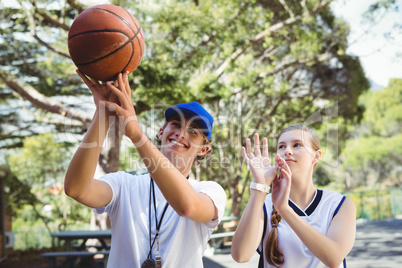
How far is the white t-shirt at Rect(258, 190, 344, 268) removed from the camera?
2258 millimetres

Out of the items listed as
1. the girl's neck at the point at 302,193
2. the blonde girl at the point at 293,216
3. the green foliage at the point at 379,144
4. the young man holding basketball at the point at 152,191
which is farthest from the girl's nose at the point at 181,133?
the green foliage at the point at 379,144

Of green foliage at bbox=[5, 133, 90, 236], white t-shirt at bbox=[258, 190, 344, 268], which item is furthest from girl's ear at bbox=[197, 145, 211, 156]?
green foliage at bbox=[5, 133, 90, 236]

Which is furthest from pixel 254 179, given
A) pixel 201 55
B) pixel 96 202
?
pixel 201 55

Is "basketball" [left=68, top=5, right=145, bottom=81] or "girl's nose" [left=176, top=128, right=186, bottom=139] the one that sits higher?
"basketball" [left=68, top=5, right=145, bottom=81]

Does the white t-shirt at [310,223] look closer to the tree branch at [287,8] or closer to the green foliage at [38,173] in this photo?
the tree branch at [287,8]

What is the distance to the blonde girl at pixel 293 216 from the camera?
7.02 feet

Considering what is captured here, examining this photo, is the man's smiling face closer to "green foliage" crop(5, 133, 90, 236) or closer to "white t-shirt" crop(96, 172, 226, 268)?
"white t-shirt" crop(96, 172, 226, 268)

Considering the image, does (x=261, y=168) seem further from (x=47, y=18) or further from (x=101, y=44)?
(x=47, y=18)

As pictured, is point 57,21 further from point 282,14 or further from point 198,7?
point 282,14

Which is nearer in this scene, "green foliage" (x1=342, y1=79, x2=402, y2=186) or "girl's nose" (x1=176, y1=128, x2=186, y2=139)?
"girl's nose" (x1=176, y1=128, x2=186, y2=139)

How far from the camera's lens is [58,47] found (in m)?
11.8

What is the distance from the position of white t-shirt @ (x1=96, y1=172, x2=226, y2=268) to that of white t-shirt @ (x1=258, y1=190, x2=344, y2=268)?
0.43m

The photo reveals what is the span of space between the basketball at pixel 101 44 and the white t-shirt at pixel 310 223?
1219mm

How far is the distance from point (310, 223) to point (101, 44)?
156 cm
